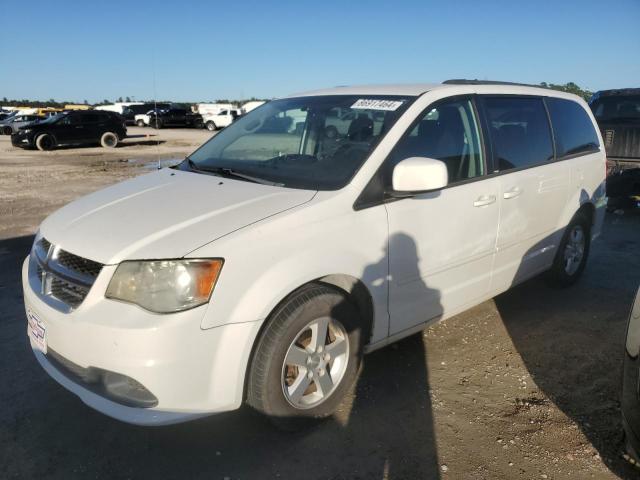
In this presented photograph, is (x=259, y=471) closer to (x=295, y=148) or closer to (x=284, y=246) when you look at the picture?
(x=284, y=246)

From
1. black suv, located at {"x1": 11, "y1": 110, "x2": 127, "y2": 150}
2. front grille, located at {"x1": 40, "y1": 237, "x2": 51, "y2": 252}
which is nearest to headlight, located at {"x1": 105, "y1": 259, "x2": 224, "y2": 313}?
front grille, located at {"x1": 40, "y1": 237, "x2": 51, "y2": 252}

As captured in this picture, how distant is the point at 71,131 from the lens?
21.8m

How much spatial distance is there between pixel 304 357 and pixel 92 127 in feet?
73.9

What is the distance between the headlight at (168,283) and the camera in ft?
7.38

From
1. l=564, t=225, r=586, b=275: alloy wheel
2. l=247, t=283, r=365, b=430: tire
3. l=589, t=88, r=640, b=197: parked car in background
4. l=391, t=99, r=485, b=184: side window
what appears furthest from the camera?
l=589, t=88, r=640, b=197: parked car in background

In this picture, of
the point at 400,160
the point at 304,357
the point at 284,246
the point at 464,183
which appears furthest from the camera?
the point at 464,183

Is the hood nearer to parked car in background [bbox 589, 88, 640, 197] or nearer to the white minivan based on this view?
the white minivan

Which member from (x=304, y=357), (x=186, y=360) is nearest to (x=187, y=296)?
(x=186, y=360)

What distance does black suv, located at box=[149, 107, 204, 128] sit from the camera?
4034 cm

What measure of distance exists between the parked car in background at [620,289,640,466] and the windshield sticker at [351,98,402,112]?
Answer: 66.7 inches

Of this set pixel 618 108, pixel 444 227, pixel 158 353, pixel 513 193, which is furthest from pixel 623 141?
pixel 158 353

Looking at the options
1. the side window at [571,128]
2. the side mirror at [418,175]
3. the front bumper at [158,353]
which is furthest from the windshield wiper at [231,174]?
the side window at [571,128]

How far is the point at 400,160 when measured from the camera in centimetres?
302

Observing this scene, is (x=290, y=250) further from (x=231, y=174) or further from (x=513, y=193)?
(x=513, y=193)
